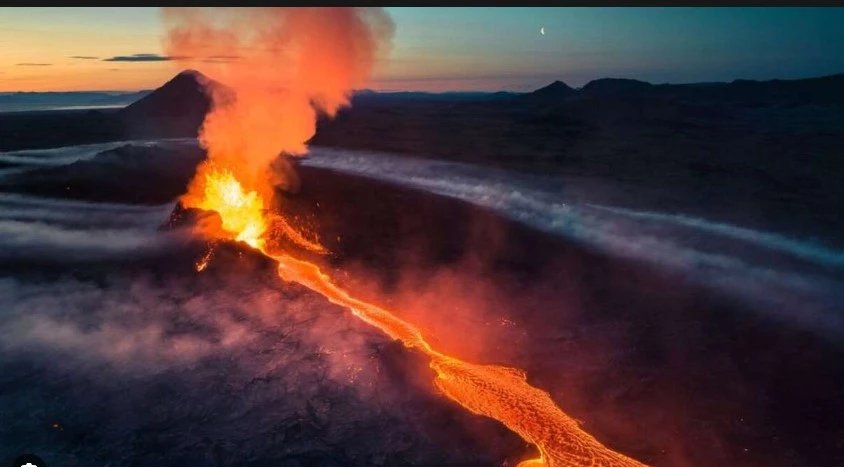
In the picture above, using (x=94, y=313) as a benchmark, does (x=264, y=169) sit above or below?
above

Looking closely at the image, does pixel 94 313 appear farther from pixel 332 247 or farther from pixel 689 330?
pixel 689 330

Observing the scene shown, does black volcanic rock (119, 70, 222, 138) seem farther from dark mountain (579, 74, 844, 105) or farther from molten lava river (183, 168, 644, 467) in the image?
dark mountain (579, 74, 844, 105)

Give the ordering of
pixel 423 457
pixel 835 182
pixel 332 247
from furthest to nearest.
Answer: pixel 835 182 < pixel 332 247 < pixel 423 457

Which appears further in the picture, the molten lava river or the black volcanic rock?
the black volcanic rock

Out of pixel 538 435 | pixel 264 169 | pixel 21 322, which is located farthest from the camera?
pixel 264 169

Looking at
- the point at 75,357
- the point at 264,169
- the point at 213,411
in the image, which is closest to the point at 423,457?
the point at 213,411

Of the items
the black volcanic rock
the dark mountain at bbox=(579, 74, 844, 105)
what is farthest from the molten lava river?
the dark mountain at bbox=(579, 74, 844, 105)

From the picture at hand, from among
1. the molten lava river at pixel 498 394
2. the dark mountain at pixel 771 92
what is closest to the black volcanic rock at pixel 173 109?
the molten lava river at pixel 498 394
